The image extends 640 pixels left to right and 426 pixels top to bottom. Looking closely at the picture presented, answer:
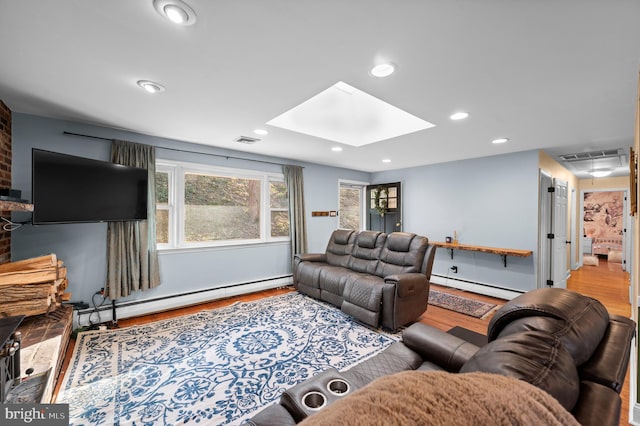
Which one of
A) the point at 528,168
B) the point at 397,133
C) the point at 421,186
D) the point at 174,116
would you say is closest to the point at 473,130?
the point at 397,133

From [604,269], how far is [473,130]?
254 inches

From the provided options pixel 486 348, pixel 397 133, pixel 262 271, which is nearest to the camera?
pixel 486 348

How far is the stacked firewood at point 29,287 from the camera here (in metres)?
2.04

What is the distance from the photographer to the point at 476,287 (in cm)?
445

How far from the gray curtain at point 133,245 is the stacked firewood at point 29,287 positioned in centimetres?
71

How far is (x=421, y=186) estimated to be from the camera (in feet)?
17.6

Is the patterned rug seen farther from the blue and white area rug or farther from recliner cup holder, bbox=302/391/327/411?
recliner cup holder, bbox=302/391/327/411

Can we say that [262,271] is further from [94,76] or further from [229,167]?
[94,76]

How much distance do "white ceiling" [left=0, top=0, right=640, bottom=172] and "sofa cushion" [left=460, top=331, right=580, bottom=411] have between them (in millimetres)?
1444

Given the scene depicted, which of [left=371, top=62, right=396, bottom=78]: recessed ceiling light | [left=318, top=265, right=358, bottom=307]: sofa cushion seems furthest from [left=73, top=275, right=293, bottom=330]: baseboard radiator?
[left=371, top=62, right=396, bottom=78]: recessed ceiling light

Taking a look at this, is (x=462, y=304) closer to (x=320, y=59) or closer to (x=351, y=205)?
(x=351, y=205)

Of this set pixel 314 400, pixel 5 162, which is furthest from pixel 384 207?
pixel 5 162

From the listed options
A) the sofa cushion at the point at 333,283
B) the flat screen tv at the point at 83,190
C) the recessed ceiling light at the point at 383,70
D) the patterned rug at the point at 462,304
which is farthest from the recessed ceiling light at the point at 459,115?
the flat screen tv at the point at 83,190

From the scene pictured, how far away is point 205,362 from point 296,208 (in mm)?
2921
